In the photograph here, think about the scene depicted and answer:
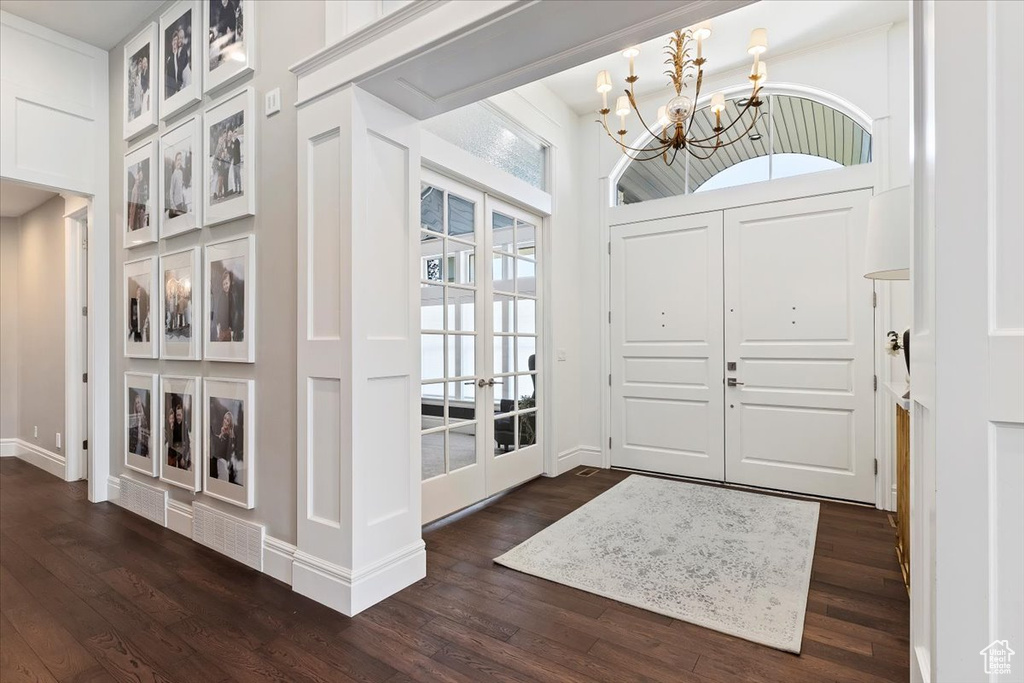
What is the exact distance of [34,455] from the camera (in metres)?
4.73

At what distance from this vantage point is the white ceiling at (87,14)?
2.99 m

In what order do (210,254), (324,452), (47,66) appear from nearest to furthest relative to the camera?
(324,452) → (210,254) → (47,66)

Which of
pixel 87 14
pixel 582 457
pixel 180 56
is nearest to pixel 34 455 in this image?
pixel 87 14

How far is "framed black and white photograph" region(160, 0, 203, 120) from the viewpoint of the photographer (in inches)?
108

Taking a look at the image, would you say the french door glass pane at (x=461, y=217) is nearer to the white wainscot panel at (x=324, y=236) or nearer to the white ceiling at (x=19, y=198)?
the white wainscot panel at (x=324, y=236)

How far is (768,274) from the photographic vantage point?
12.1 feet

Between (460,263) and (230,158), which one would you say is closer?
(230,158)

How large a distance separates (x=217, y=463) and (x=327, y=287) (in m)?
1.29

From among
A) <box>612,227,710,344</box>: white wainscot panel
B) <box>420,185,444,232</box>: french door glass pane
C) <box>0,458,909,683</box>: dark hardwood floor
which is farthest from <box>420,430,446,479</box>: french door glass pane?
<box>612,227,710,344</box>: white wainscot panel

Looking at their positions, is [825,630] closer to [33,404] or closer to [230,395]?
[230,395]

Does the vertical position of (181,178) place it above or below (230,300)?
above

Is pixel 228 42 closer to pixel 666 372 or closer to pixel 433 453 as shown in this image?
pixel 433 453

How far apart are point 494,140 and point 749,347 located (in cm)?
253

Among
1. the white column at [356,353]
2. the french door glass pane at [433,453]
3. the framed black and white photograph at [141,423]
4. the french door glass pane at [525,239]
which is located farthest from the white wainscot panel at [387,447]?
the french door glass pane at [525,239]
